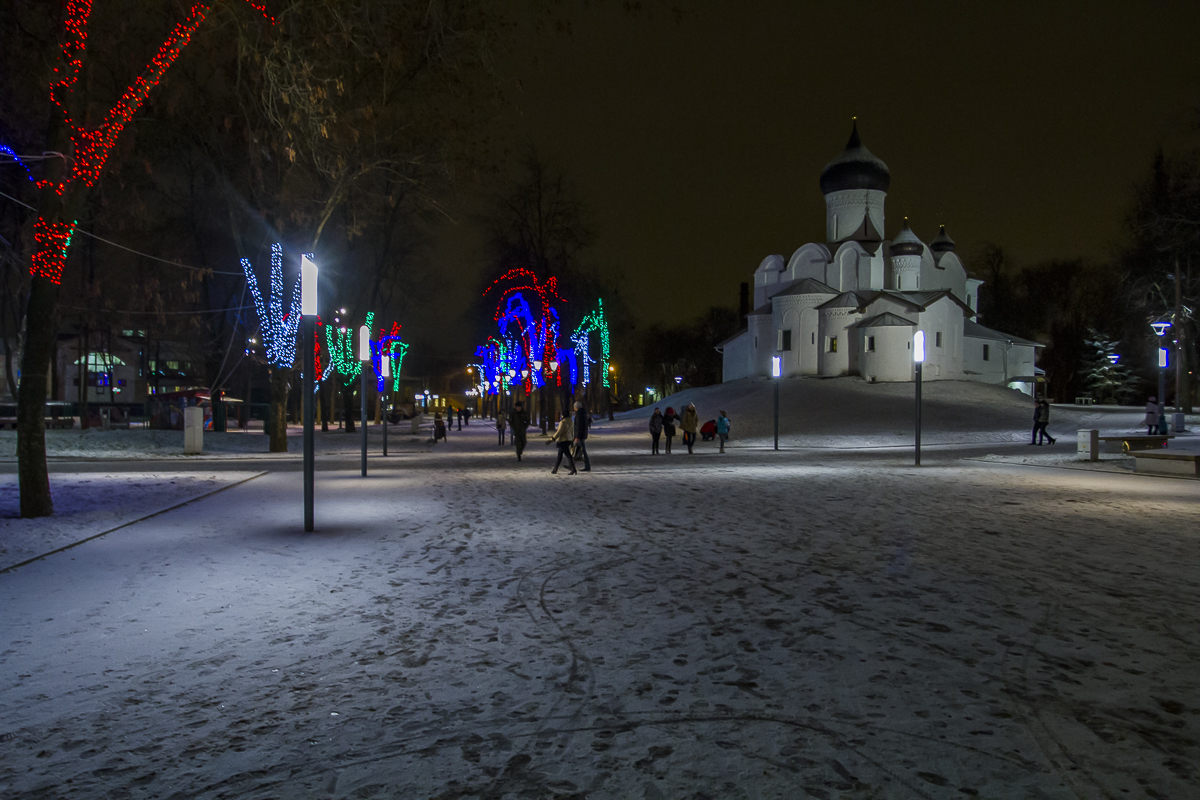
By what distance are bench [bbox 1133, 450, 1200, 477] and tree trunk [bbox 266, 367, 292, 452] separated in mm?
24157

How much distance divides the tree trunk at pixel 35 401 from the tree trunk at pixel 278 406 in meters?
15.3

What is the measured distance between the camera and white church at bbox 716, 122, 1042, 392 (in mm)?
60250

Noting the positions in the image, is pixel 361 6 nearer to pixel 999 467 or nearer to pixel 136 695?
pixel 136 695

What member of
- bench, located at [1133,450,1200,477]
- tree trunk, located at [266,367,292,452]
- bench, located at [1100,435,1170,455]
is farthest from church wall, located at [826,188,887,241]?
tree trunk, located at [266,367,292,452]

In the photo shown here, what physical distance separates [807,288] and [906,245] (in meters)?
10.2

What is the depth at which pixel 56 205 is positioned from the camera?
11.3 m

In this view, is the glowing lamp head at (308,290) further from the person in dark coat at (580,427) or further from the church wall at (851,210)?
the church wall at (851,210)

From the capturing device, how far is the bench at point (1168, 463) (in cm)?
1791

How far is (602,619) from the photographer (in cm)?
620

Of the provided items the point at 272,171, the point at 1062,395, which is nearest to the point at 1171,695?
the point at 272,171

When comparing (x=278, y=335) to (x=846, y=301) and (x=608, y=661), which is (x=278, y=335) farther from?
(x=846, y=301)

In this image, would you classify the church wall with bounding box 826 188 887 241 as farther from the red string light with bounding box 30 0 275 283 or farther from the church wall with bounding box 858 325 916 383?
the red string light with bounding box 30 0 275 283

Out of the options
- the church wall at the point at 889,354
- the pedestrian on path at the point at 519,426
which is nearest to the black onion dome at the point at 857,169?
the church wall at the point at 889,354

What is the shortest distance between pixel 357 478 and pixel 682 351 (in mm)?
88116
